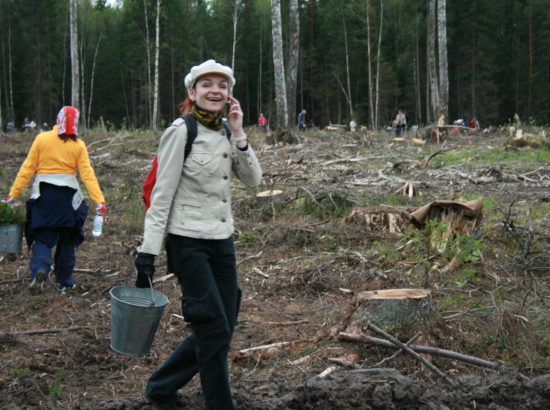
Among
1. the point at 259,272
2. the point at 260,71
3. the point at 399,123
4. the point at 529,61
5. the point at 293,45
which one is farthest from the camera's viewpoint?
the point at 260,71

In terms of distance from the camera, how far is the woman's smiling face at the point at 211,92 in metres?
3.13

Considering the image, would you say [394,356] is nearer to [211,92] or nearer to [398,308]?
[398,308]

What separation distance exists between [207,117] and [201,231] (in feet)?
2.04

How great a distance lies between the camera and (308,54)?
160 ft

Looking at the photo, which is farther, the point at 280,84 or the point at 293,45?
the point at 293,45

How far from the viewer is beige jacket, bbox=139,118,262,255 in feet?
9.81

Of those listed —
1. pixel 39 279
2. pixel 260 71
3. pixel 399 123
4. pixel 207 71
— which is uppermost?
pixel 260 71

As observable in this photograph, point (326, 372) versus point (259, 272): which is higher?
point (259, 272)

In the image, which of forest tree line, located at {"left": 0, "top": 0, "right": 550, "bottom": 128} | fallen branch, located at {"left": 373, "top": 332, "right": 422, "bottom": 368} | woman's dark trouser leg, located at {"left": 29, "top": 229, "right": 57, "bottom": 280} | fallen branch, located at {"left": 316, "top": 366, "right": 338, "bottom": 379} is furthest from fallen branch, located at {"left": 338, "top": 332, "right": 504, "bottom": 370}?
forest tree line, located at {"left": 0, "top": 0, "right": 550, "bottom": 128}

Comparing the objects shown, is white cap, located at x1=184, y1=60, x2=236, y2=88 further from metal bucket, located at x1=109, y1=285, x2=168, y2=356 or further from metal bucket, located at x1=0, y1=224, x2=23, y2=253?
metal bucket, located at x1=0, y1=224, x2=23, y2=253

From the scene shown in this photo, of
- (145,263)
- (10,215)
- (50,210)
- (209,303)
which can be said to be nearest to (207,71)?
(145,263)

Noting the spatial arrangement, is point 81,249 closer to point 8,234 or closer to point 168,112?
point 8,234

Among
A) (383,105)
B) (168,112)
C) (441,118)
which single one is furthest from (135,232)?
(168,112)

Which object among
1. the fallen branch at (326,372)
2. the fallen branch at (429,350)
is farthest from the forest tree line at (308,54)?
the fallen branch at (326,372)
